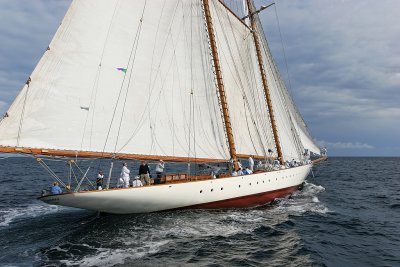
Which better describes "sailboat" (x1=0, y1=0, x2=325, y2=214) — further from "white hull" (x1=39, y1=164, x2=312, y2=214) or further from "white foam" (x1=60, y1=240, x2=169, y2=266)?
"white foam" (x1=60, y1=240, x2=169, y2=266)

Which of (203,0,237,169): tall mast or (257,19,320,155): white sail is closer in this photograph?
(203,0,237,169): tall mast

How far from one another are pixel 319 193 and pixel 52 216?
86.8 ft

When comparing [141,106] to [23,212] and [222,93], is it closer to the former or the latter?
[222,93]

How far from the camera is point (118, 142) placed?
18.2 metres

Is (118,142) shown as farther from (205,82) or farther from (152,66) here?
(205,82)

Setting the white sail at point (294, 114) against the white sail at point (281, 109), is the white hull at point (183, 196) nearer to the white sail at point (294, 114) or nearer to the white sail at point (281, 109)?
the white sail at point (281, 109)

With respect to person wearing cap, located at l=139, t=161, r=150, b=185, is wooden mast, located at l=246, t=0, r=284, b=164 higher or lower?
higher

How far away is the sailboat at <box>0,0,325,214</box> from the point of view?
15461mm

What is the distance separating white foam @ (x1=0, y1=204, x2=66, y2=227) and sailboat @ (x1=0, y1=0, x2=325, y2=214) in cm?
452

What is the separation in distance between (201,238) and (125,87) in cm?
1019

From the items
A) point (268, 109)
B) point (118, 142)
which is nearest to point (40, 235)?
point (118, 142)

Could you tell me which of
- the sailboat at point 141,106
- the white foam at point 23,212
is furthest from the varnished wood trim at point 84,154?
the white foam at point 23,212

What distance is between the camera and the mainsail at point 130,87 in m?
15.4

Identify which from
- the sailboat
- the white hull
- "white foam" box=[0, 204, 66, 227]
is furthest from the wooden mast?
"white foam" box=[0, 204, 66, 227]
